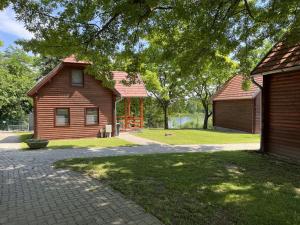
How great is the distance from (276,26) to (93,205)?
798cm

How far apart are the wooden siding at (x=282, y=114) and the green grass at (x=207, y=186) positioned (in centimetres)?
77

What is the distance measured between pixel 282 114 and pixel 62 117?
46.8 ft

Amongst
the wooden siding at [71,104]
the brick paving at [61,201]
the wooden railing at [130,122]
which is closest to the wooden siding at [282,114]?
the brick paving at [61,201]

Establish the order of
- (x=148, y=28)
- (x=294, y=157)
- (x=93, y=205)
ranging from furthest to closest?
Answer: (x=294, y=157)
(x=148, y=28)
(x=93, y=205)

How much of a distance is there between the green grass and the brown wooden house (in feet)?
29.5

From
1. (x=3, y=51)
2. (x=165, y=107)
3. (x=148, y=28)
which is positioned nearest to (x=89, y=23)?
(x=148, y=28)

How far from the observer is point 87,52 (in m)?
9.27

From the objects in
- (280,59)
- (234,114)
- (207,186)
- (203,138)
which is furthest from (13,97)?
(207,186)

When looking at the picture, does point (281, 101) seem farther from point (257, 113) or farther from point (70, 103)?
point (70, 103)

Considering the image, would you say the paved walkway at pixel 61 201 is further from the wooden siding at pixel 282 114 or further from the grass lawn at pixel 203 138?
the grass lawn at pixel 203 138

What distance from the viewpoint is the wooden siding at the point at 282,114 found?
10.1 meters

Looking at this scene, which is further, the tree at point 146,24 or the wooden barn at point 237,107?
the wooden barn at point 237,107

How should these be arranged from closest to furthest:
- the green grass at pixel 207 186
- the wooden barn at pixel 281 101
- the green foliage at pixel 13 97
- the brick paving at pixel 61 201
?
the brick paving at pixel 61 201 → the green grass at pixel 207 186 → the wooden barn at pixel 281 101 → the green foliage at pixel 13 97

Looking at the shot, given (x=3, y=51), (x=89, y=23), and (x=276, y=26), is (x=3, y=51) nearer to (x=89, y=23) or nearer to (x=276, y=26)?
(x=89, y=23)
